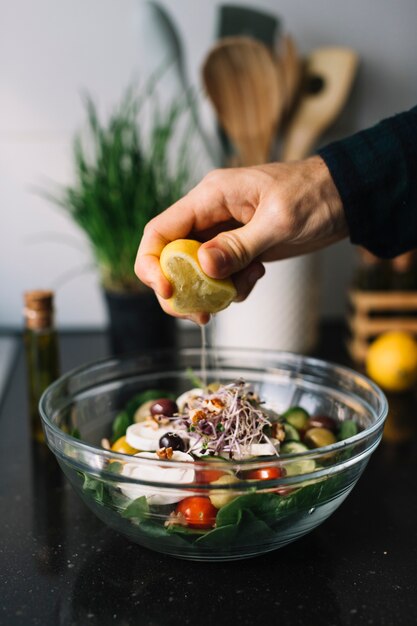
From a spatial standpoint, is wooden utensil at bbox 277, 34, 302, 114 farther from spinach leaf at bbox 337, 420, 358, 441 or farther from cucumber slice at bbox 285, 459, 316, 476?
cucumber slice at bbox 285, 459, 316, 476

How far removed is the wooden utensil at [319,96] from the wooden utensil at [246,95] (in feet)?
0.19

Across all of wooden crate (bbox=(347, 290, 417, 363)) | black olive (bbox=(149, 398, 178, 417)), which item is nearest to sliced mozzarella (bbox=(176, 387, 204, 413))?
black olive (bbox=(149, 398, 178, 417))

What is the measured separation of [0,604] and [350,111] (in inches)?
51.6

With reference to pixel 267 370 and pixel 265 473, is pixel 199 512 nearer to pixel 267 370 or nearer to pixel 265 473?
pixel 265 473

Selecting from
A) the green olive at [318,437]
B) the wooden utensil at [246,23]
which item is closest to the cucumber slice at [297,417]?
the green olive at [318,437]

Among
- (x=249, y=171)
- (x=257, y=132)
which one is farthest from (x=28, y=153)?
(x=249, y=171)

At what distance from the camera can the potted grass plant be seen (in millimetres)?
1359

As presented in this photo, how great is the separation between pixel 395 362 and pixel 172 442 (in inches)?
24.9

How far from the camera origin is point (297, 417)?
942 mm

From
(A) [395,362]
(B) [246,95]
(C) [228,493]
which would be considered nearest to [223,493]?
(C) [228,493]

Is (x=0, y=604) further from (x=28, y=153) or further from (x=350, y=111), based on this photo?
(x=350, y=111)

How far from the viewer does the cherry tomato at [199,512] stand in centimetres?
69

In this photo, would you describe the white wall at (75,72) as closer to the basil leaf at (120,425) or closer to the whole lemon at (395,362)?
the whole lemon at (395,362)

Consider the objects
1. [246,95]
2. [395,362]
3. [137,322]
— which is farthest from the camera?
[246,95]
